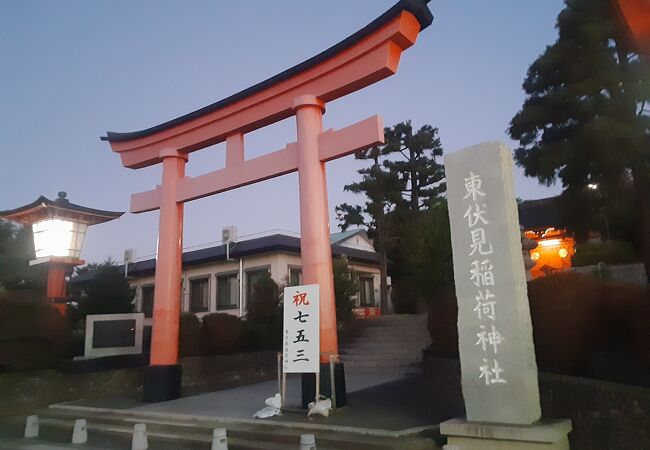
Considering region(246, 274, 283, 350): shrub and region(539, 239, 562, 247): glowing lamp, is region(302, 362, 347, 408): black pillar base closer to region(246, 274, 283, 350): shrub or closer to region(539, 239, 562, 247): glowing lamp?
region(246, 274, 283, 350): shrub

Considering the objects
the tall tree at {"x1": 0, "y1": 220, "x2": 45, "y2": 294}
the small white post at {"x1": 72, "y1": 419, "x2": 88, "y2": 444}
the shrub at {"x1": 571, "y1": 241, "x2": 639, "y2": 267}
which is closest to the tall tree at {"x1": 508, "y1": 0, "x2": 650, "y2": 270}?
the shrub at {"x1": 571, "y1": 241, "x2": 639, "y2": 267}

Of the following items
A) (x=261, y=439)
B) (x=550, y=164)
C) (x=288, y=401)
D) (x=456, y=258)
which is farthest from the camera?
(x=550, y=164)

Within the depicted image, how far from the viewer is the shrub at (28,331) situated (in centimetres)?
1156

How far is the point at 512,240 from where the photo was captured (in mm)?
5930

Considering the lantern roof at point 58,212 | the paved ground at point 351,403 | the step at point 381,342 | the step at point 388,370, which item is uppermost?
the lantern roof at point 58,212

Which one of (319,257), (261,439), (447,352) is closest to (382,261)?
(447,352)

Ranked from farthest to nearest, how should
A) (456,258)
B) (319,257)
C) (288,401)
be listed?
(288,401), (319,257), (456,258)

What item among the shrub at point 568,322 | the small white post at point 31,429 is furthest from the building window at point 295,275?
the shrub at point 568,322

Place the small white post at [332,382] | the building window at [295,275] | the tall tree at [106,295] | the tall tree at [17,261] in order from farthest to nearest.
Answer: the tall tree at [17,261], the building window at [295,275], the tall tree at [106,295], the small white post at [332,382]

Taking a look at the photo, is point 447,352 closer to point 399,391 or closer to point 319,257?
point 399,391

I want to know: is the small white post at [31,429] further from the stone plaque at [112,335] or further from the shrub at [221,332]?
the shrub at [221,332]

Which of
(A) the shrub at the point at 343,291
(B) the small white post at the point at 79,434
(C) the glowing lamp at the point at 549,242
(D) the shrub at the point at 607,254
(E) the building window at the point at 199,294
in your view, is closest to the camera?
(B) the small white post at the point at 79,434

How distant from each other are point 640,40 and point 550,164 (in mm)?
8213

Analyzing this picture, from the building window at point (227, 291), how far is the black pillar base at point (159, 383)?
36.8ft
